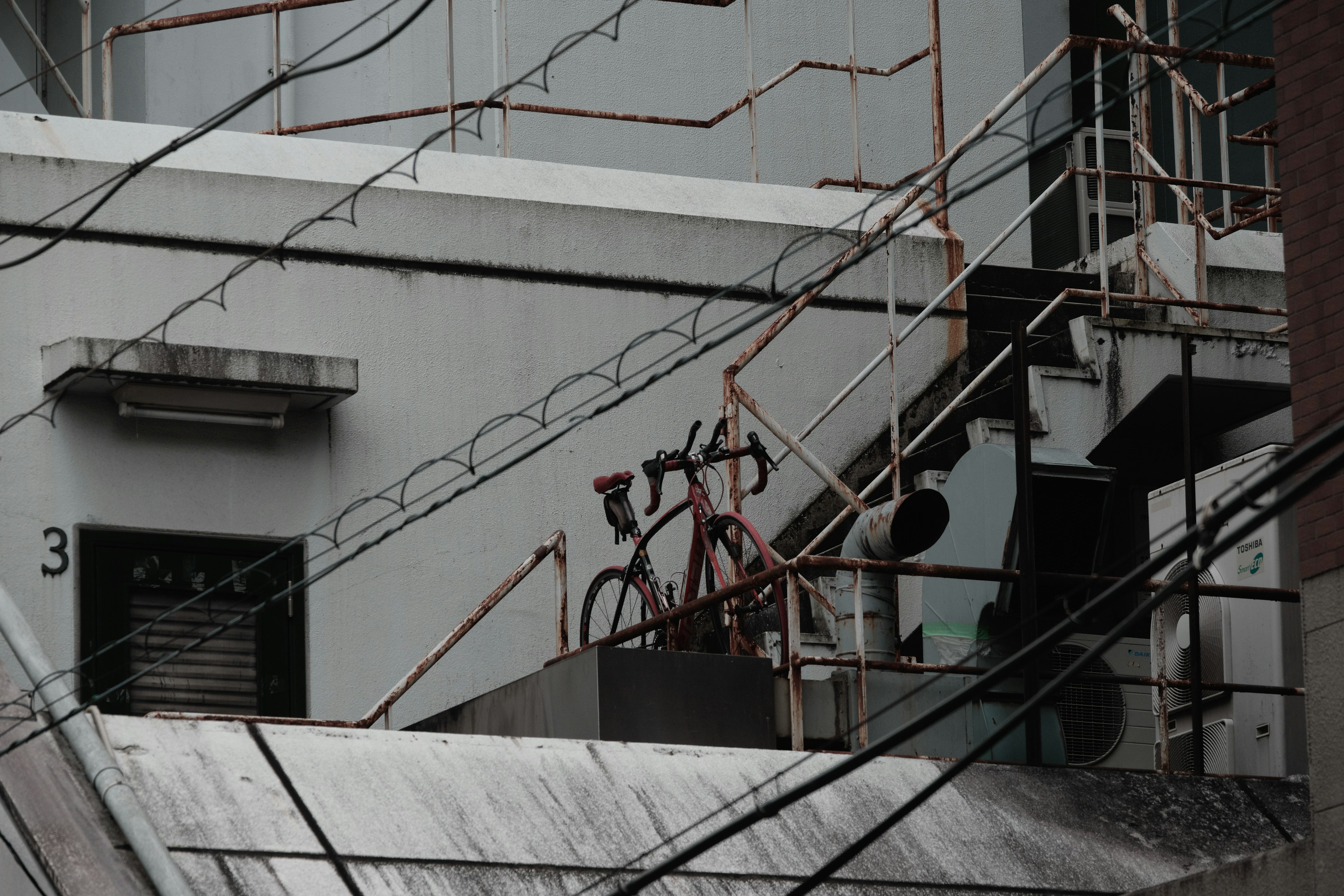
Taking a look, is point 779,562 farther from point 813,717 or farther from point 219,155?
point 219,155

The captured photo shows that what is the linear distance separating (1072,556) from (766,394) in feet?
10.4

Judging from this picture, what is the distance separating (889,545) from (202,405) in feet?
13.4

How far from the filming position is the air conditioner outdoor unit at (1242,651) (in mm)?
10320

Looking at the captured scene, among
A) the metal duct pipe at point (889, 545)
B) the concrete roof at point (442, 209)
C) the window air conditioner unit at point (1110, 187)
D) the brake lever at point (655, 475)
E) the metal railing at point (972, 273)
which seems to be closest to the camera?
the metal railing at point (972, 273)

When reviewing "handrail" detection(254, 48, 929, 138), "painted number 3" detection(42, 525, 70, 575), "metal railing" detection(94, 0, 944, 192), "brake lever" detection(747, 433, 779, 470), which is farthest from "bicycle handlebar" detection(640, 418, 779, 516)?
"painted number 3" detection(42, 525, 70, 575)

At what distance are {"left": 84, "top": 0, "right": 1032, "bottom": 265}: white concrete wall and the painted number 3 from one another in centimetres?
461

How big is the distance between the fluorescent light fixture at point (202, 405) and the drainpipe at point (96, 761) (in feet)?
9.21

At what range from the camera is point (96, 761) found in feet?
24.8

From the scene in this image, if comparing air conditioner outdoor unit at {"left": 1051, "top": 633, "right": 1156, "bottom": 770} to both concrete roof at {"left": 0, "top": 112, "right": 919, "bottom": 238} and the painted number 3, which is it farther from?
the painted number 3

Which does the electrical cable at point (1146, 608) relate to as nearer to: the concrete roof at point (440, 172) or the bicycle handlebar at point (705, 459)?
the bicycle handlebar at point (705, 459)

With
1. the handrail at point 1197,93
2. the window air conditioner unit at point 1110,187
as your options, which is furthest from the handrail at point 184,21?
the window air conditioner unit at point 1110,187

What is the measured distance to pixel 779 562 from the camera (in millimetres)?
10508

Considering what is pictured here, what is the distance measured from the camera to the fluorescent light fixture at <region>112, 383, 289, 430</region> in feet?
36.9

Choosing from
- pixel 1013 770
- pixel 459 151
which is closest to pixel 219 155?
pixel 459 151
